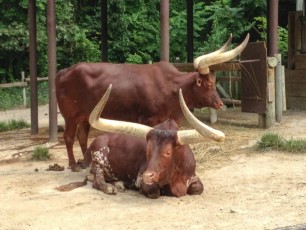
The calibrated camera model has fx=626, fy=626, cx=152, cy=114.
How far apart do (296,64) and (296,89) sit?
0.59m

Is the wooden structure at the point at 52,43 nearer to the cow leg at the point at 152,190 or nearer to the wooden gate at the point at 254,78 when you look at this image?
the wooden gate at the point at 254,78

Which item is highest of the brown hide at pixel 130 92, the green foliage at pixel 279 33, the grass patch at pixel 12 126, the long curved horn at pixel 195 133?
the green foliage at pixel 279 33

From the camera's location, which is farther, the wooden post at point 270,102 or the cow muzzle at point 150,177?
the wooden post at point 270,102

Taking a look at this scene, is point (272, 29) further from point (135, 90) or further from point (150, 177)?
point (150, 177)

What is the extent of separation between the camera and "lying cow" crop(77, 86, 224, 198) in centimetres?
614

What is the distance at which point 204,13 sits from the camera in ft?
87.6

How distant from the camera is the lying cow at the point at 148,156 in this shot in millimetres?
6145

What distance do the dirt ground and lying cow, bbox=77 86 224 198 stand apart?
0.49ft

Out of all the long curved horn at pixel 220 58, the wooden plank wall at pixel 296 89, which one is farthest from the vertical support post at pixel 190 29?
the long curved horn at pixel 220 58

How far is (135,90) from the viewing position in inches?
325

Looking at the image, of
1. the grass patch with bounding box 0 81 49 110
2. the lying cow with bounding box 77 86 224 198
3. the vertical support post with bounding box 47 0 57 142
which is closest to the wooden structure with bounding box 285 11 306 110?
the vertical support post with bounding box 47 0 57 142

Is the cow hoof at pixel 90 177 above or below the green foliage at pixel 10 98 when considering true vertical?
below

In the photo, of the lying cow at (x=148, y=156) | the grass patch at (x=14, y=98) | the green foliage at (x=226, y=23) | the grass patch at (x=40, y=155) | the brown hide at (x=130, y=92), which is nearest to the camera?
the lying cow at (x=148, y=156)

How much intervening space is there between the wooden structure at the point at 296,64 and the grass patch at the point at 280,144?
17.2 feet
